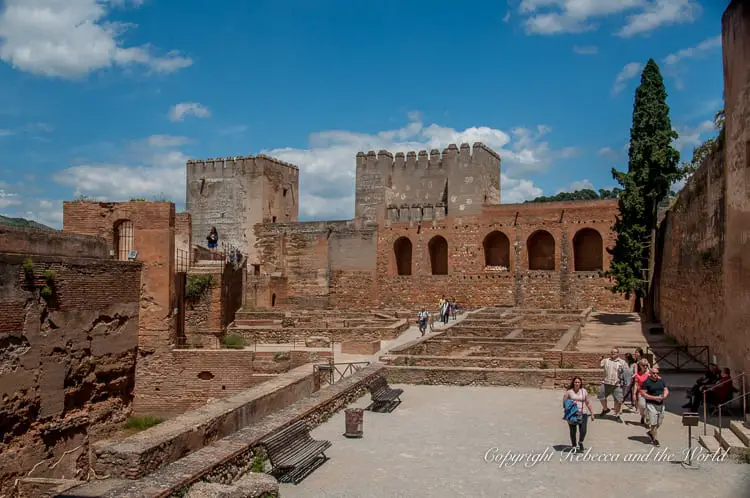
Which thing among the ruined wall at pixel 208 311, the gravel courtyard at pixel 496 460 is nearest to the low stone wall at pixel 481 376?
the gravel courtyard at pixel 496 460

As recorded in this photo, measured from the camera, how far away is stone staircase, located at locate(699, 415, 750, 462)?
8.16 m

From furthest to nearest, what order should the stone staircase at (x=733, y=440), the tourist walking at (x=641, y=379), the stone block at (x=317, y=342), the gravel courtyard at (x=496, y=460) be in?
the stone block at (x=317, y=342)
the tourist walking at (x=641, y=379)
the stone staircase at (x=733, y=440)
the gravel courtyard at (x=496, y=460)

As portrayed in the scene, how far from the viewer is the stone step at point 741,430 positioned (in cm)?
836

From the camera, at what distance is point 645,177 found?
995 inches

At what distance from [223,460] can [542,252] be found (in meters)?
29.6

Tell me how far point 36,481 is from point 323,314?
20.0 m

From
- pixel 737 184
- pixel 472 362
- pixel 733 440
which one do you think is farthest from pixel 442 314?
pixel 733 440

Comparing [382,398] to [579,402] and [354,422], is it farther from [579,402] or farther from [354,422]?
[579,402]

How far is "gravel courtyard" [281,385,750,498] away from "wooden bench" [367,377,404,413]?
15 cm

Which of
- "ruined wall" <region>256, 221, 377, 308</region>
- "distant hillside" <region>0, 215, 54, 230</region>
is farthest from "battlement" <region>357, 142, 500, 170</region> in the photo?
"distant hillside" <region>0, 215, 54, 230</region>

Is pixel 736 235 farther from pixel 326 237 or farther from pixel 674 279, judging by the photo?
pixel 326 237

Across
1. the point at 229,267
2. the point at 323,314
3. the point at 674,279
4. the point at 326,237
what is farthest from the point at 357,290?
the point at 674,279

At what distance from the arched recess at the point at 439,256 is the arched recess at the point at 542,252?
428 cm

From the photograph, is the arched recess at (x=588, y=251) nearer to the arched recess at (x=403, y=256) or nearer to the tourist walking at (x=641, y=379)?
the arched recess at (x=403, y=256)
